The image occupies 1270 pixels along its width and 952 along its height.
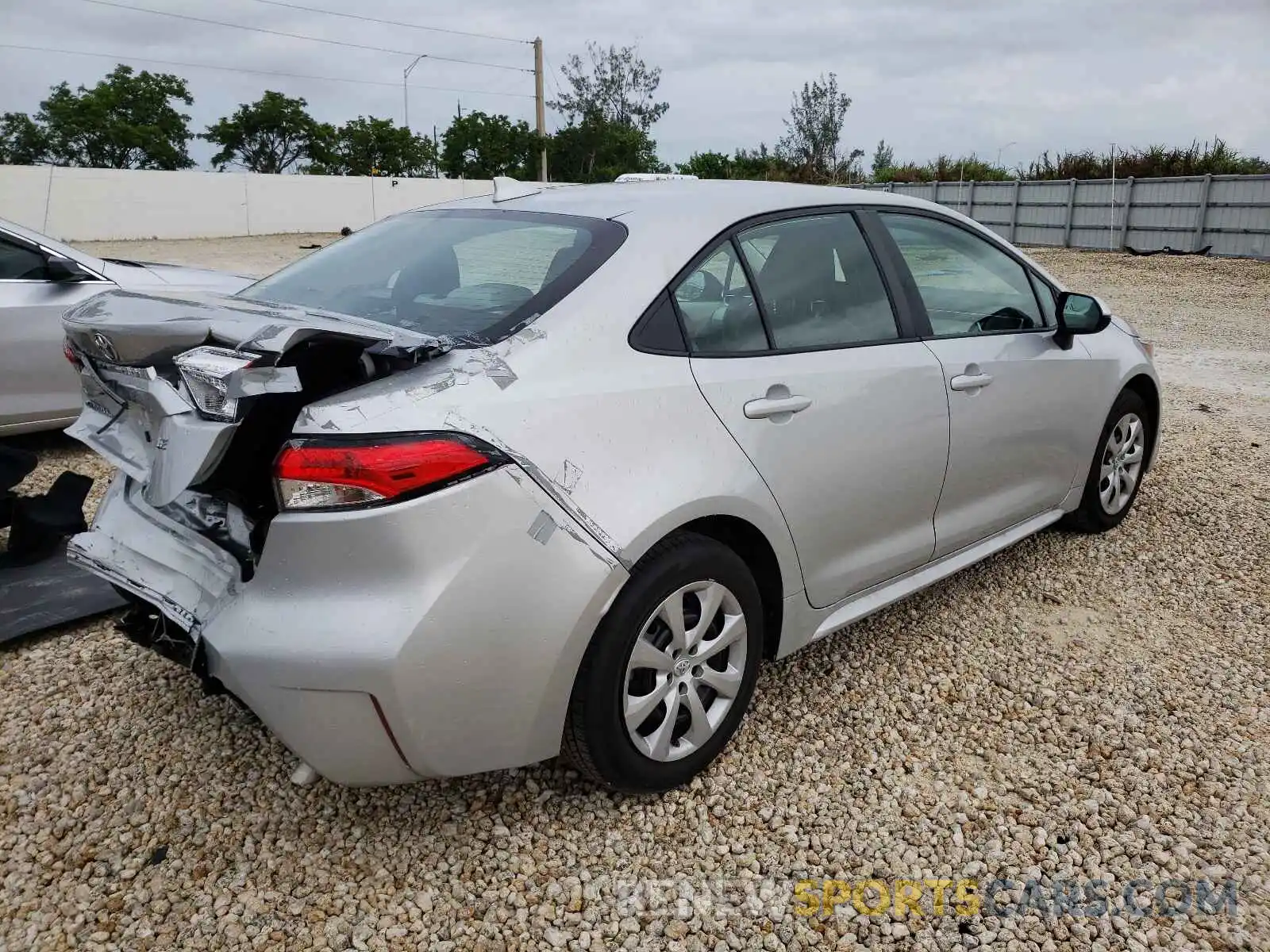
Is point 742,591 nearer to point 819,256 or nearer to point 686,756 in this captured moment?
point 686,756

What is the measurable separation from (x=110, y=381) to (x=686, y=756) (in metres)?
1.76

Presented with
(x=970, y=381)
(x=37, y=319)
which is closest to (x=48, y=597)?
(x=37, y=319)

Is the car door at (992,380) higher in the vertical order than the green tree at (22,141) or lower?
lower

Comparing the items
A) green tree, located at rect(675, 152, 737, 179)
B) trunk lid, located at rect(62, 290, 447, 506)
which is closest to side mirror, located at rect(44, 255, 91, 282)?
trunk lid, located at rect(62, 290, 447, 506)

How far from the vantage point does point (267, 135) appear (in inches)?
2045

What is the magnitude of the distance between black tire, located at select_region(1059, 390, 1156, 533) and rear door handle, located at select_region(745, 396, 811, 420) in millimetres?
2089

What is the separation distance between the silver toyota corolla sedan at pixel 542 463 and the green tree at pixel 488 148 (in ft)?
162

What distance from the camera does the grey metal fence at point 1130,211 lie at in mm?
19484

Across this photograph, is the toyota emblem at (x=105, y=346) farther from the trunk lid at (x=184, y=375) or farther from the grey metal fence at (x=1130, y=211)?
the grey metal fence at (x=1130, y=211)

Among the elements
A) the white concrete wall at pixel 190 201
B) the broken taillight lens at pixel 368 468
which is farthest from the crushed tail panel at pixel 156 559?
the white concrete wall at pixel 190 201

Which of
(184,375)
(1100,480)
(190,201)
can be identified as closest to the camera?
(184,375)

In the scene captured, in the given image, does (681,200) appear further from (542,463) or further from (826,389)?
(542,463)

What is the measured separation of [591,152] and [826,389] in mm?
51435

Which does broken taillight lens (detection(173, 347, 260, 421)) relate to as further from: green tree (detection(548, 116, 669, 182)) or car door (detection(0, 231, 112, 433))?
green tree (detection(548, 116, 669, 182))
